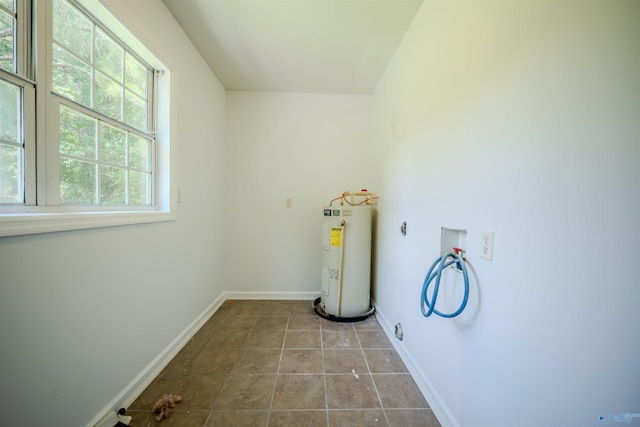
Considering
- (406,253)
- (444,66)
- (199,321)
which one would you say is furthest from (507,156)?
(199,321)

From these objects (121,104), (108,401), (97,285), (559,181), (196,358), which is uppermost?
(121,104)

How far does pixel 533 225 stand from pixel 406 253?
39.5 inches

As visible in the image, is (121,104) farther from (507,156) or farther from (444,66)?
(507,156)

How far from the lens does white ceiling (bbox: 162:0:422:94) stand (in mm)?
1551

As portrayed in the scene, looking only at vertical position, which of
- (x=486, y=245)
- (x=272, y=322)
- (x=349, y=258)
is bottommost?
(x=272, y=322)

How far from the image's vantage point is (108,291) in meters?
1.15

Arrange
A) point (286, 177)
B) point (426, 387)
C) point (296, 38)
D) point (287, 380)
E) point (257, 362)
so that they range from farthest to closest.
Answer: point (286, 177)
point (296, 38)
point (257, 362)
point (287, 380)
point (426, 387)

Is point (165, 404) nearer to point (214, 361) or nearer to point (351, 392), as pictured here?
point (214, 361)

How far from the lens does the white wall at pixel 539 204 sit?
534 mm

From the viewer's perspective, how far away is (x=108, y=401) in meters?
1.16

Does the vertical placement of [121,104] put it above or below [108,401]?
above

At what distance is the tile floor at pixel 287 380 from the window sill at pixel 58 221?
111 cm

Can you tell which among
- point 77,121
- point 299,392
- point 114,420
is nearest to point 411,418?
point 299,392

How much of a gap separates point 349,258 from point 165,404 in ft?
5.67
